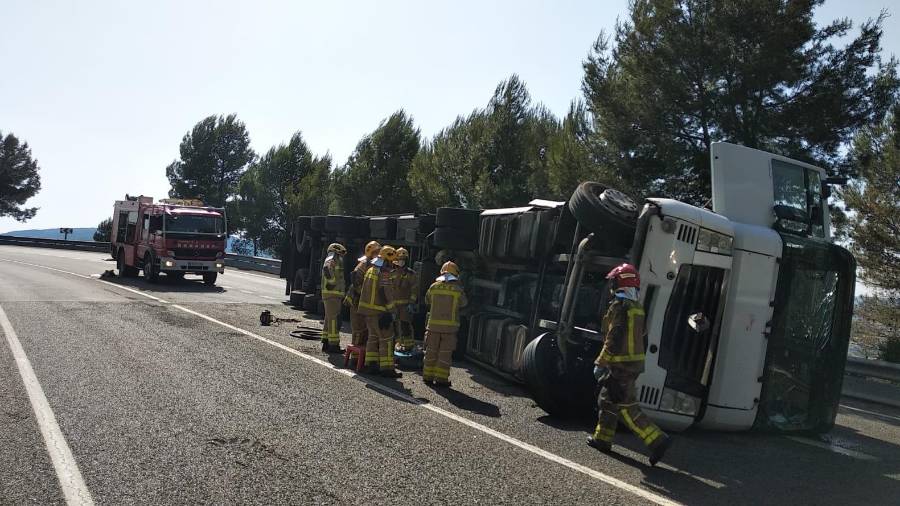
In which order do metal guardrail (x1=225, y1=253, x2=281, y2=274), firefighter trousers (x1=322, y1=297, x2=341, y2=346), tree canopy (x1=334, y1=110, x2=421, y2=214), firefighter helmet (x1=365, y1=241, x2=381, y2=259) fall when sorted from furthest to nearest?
tree canopy (x1=334, y1=110, x2=421, y2=214) → metal guardrail (x1=225, y1=253, x2=281, y2=274) → firefighter trousers (x1=322, y1=297, x2=341, y2=346) → firefighter helmet (x1=365, y1=241, x2=381, y2=259)

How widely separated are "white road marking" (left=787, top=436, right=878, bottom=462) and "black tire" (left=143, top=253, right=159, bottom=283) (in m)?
18.6

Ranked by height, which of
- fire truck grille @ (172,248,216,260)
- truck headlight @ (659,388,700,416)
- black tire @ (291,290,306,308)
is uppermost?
fire truck grille @ (172,248,216,260)

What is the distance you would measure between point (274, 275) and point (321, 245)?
661 inches

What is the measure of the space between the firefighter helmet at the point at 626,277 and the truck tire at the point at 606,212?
35.5 inches

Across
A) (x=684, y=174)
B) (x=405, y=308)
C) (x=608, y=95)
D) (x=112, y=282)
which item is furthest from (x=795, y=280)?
(x=112, y=282)

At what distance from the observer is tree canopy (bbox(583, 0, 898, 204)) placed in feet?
52.1

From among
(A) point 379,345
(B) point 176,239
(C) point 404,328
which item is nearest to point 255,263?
(B) point 176,239

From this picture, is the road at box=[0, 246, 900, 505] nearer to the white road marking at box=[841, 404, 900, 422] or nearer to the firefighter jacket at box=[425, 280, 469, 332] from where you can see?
the white road marking at box=[841, 404, 900, 422]

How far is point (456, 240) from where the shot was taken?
10.5 m

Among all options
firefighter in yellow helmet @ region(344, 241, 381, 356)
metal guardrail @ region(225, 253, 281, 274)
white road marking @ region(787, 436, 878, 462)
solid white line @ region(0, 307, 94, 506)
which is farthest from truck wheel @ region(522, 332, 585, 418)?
metal guardrail @ region(225, 253, 281, 274)

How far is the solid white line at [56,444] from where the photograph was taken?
4367 millimetres

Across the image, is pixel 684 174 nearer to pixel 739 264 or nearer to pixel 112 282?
pixel 739 264

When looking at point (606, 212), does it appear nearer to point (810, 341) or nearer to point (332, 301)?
point (810, 341)

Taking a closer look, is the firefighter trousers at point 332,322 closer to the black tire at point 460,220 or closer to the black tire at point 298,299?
the black tire at point 460,220
